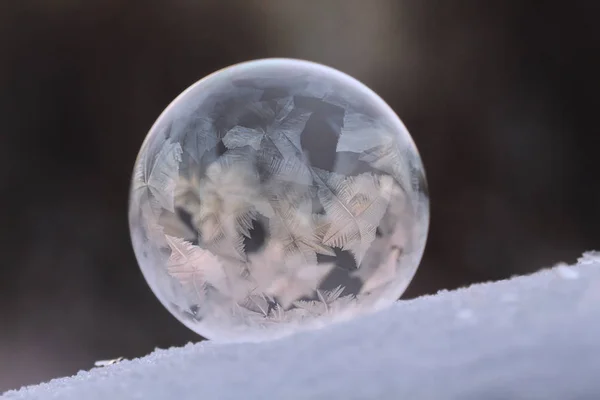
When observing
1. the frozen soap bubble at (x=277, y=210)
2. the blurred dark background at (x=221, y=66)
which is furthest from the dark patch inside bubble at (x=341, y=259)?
the blurred dark background at (x=221, y=66)

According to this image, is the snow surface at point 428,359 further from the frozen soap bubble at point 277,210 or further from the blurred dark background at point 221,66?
the blurred dark background at point 221,66

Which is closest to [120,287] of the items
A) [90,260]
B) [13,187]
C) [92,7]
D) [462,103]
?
[90,260]

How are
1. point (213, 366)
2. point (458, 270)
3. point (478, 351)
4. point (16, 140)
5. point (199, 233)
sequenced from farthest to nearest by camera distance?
1. point (458, 270)
2. point (16, 140)
3. point (199, 233)
4. point (213, 366)
5. point (478, 351)

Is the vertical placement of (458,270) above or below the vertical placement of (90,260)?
below

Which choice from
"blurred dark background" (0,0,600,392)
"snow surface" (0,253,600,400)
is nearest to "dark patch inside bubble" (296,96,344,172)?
"snow surface" (0,253,600,400)

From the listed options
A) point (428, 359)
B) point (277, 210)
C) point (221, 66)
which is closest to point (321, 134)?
point (277, 210)

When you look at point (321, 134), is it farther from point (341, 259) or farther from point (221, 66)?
point (221, 66)

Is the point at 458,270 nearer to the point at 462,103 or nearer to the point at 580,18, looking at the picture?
the point at 462,103
